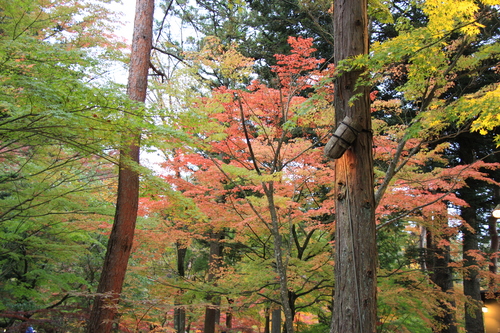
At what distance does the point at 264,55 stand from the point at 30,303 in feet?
26.5

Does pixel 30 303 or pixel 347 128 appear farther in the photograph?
pixel 30 303

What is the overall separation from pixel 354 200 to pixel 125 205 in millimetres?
3519

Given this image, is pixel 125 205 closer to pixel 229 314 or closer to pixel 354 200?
pixel 354 200

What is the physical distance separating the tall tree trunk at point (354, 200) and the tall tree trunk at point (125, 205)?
241cm

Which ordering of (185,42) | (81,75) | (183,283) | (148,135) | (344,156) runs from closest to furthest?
(344,156), (81,75), (148,135), (183,283), (185,42)

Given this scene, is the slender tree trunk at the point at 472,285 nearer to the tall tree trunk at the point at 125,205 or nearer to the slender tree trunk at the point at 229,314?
the slender tree trunk at the point at 229,314

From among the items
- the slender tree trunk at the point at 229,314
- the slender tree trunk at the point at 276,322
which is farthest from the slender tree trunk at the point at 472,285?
the slender tree trunk at the point at 229,314

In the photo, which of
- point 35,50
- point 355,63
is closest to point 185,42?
point 35,50

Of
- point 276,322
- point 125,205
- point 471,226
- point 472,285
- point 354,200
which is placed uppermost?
point 471,226

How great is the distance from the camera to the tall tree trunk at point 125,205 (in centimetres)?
447

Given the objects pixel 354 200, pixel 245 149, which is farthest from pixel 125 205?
pixel 354 200

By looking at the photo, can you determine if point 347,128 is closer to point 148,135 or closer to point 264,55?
point 148,135

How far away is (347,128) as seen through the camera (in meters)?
2.88

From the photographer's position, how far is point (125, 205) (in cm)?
496
